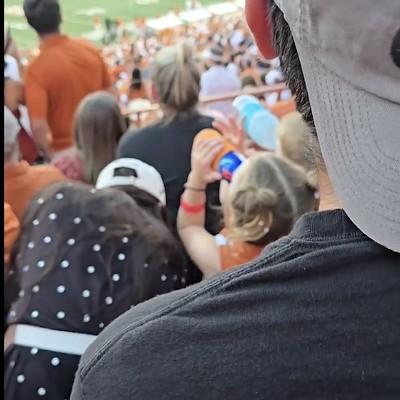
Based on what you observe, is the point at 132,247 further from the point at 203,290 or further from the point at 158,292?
the point at 203,290

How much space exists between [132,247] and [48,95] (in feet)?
7.50

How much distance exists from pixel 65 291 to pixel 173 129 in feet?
4.55

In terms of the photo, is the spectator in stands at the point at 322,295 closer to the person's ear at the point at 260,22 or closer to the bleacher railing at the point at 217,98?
the person's ear at the point at 260,22

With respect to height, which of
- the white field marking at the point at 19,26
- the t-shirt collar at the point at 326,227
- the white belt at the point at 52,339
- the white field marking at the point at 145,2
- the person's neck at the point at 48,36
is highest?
the t-shirt collar at the point at 326,227

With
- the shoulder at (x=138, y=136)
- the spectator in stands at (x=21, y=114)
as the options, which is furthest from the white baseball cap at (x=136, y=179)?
the spectator in stands at (x=21, y=114)

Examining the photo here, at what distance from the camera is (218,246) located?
1900mm

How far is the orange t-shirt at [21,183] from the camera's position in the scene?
2227 mm

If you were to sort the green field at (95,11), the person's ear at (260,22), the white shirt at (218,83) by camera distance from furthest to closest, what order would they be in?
the green field at (95,11) < the white shirt at (218,83) < the person's ear at (260,22)

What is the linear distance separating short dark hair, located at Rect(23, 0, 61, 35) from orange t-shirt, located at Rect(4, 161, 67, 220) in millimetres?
1538

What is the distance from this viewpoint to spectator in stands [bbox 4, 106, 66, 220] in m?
2.21

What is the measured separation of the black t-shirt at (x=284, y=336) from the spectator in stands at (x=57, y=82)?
2987mm

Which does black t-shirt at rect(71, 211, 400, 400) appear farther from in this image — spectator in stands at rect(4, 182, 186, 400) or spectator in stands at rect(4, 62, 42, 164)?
spectator in stands at rect(4, 62, 42, 164)

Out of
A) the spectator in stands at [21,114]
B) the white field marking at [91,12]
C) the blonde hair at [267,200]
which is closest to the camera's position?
the blonde hair at [267,200]

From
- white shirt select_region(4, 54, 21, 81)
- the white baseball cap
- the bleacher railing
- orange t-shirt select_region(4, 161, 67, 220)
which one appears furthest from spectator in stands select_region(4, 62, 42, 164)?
the white baseball cap
